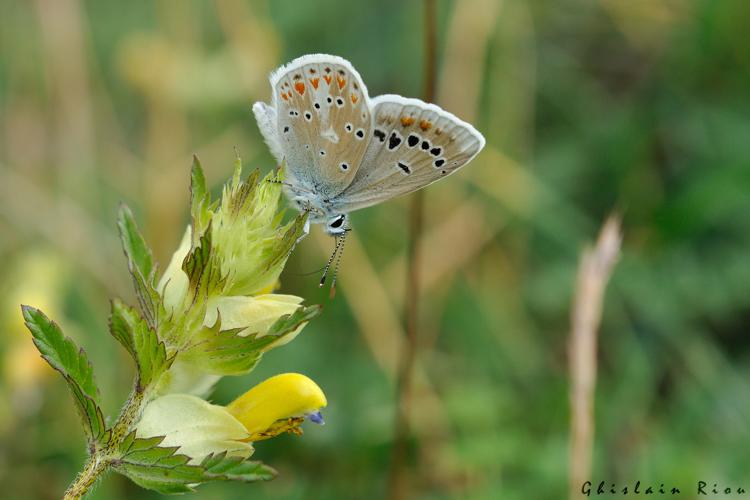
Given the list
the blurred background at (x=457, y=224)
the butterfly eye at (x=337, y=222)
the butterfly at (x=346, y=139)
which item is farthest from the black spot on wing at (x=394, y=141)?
the blurred background at (x=457, y=224)

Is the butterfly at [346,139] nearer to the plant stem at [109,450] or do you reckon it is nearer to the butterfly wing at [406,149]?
the butterfly wing at [406,149]

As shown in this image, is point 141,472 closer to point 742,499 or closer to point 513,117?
point 742,499

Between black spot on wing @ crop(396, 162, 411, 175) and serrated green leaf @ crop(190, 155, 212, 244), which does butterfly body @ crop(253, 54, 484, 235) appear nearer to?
black spot on wing @ crop(396, 162, 411, 175)

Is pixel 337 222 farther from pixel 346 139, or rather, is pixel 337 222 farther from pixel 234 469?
pixel 234 469

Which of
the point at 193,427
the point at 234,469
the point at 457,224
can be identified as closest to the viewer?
the point at 234,469

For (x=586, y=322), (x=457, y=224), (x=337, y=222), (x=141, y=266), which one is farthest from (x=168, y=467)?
(x=457, y=224)

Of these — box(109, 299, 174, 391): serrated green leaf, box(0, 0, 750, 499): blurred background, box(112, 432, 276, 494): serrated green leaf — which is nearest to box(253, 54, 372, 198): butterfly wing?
box(109, 299, 174, 391): serrated green leaf
